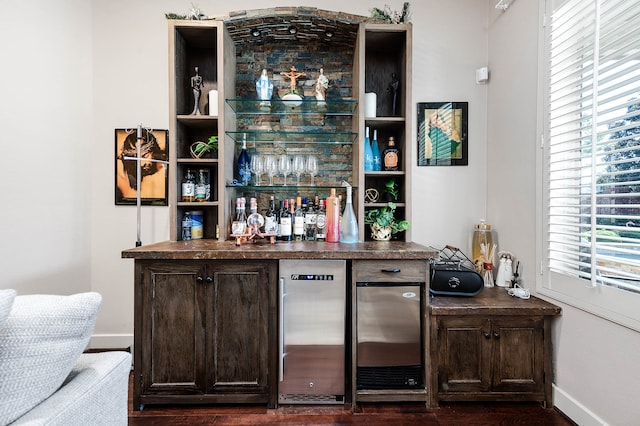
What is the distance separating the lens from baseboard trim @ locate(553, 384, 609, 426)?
1713mm

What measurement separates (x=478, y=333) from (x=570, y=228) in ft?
2.72

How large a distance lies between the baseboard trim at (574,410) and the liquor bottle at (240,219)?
2.22m

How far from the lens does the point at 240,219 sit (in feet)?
8.14

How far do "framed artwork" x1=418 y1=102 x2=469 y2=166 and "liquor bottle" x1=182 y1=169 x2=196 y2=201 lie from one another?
191 cm

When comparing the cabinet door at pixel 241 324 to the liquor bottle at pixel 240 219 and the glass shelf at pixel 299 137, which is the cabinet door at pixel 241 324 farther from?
the glass shelf at pixel 299 137

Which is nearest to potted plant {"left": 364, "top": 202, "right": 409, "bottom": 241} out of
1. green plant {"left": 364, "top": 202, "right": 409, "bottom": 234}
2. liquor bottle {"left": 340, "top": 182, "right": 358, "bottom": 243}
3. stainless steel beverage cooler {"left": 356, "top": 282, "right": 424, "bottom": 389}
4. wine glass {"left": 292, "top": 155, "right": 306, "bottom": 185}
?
green plant {"left": 364, "top": 202, "right": 409, "bottom": 234}

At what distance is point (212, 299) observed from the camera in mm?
1964

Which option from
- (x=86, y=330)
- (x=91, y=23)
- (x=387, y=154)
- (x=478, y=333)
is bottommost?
(x=478, y=333)

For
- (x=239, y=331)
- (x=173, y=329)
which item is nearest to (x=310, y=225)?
(x=239, y=331)

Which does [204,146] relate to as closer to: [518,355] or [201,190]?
[201,190]

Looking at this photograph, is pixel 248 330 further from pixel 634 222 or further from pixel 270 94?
pixel 634 222

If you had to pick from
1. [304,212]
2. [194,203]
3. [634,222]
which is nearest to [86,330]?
[194,203]

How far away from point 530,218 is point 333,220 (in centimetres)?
135

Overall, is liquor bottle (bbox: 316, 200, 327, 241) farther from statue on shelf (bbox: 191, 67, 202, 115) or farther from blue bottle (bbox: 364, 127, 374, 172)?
statue on shelf (bbox: 191, 67, 202, 115)
